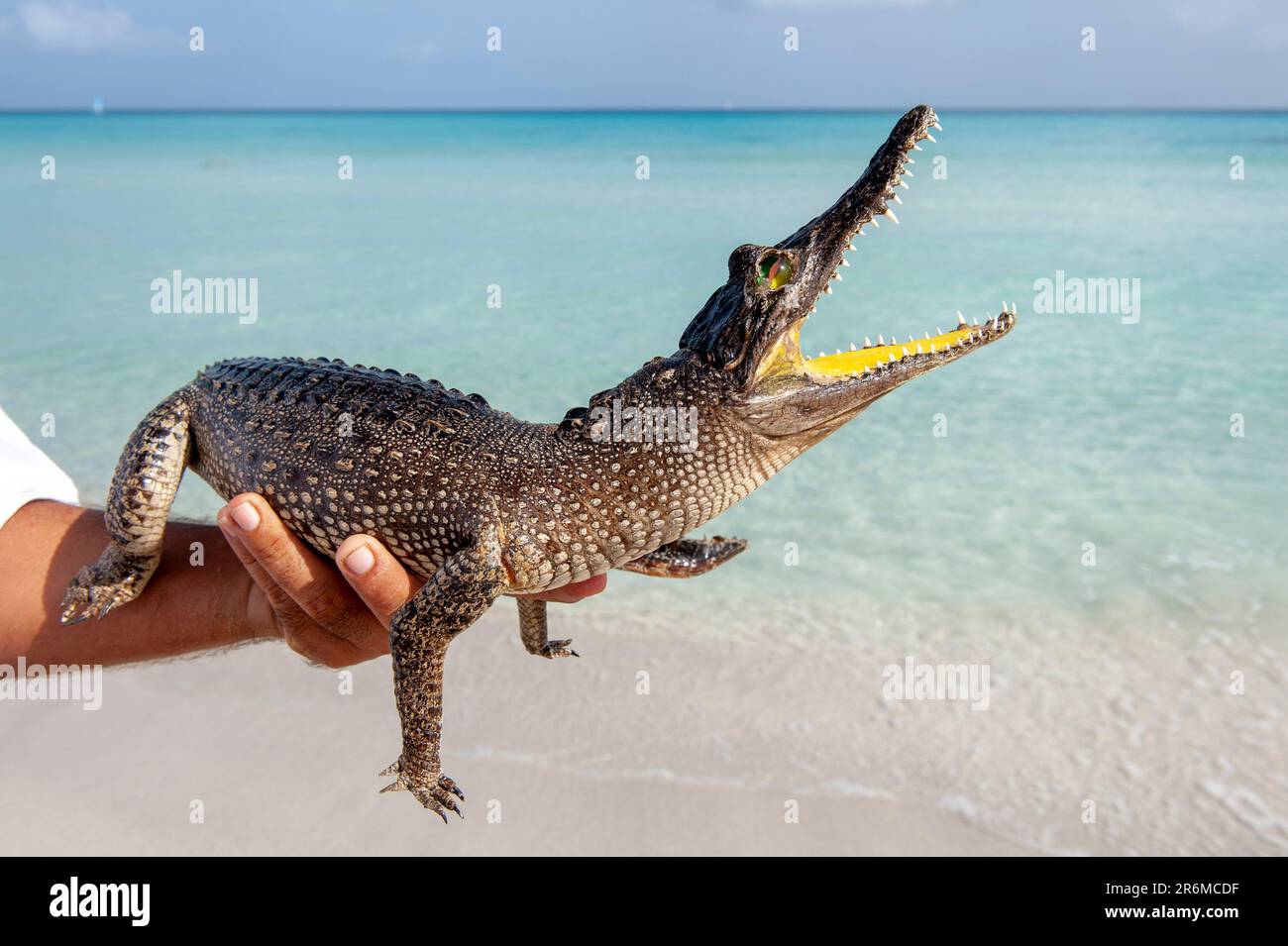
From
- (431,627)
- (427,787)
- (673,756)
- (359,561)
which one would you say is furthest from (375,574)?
(673,756)

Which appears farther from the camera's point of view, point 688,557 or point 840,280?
point 688,557

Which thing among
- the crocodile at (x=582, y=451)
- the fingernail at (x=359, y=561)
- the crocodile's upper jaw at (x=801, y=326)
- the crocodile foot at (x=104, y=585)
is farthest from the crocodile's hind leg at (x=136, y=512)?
the crocodile's upper jaw at (x=801, y=326)

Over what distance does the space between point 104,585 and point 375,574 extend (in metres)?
1.12

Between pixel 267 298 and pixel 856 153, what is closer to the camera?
pixel 267 298

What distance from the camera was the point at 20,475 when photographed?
337cm

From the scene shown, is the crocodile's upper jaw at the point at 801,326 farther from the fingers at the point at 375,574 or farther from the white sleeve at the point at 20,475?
the white sleeve at the point at 20,475

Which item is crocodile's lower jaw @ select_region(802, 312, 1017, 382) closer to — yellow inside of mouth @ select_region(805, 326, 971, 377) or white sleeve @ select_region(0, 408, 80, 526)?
yellow inside of mouth @ select_region(805, 326, 971, 377)

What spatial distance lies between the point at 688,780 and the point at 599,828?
57 centimetres

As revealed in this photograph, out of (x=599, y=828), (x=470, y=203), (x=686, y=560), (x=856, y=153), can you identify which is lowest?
(x=599, y=828)

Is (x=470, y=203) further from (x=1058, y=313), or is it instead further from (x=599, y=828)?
(x=599, y=828)

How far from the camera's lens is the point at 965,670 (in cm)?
643

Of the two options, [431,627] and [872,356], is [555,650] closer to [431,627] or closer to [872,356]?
[431,627]

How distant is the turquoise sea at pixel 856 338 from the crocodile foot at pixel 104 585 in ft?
12.7

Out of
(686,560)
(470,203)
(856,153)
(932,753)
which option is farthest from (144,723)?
(856,153)
